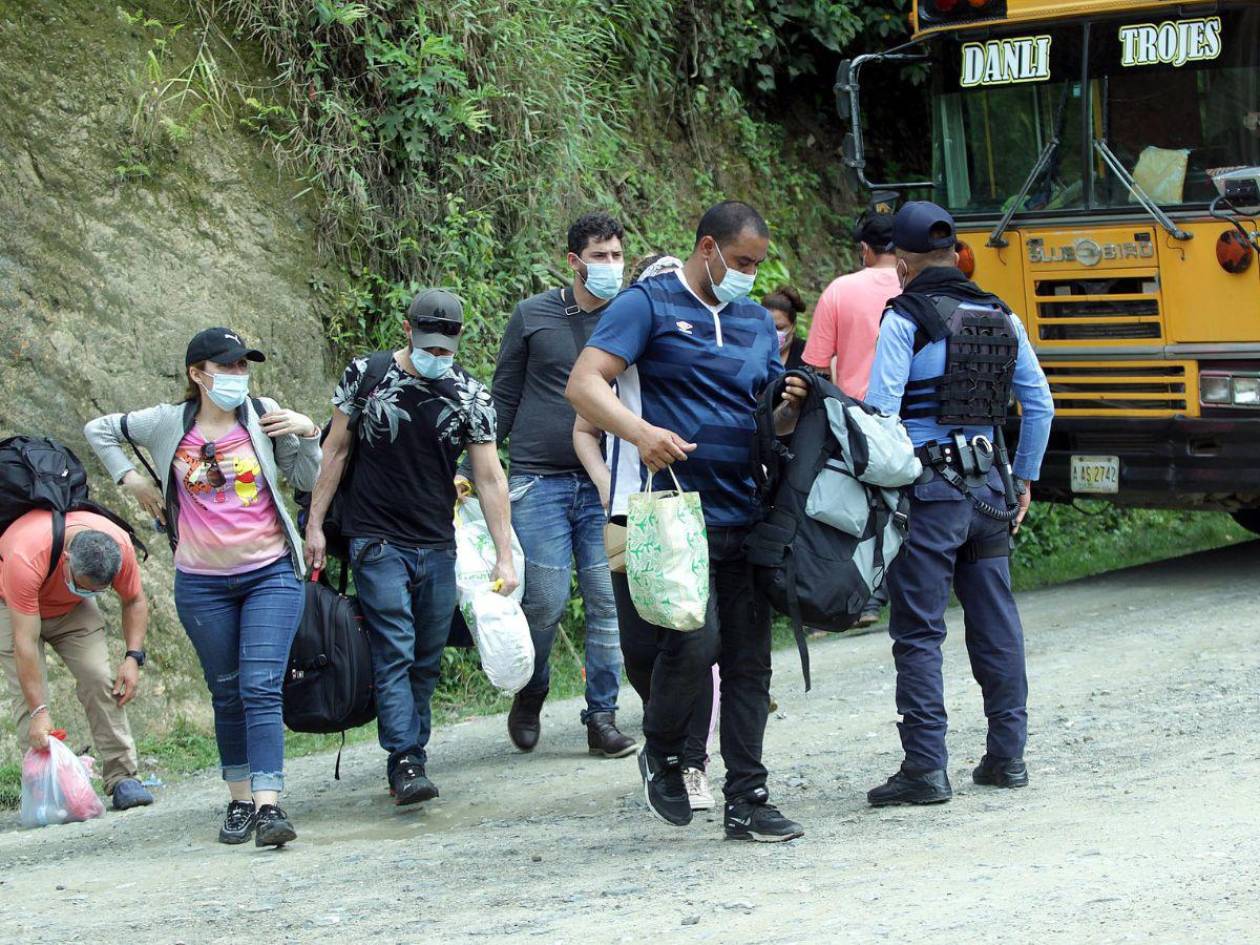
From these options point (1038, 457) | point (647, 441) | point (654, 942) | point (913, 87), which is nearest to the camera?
point (654, 942)

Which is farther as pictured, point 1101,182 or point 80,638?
point 1101,182

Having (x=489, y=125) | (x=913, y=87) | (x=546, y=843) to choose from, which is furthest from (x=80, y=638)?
(x=913, y=87)

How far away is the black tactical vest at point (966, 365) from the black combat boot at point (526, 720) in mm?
2390

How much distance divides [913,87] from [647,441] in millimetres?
10900

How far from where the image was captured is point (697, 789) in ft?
20.0

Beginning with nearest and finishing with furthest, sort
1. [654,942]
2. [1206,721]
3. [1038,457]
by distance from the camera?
1. [654,942]
2. [1038,457]
3. [1206,721]

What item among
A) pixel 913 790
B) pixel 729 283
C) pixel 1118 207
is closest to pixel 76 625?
pixel 729 283

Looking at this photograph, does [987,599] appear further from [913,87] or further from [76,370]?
[913,87]

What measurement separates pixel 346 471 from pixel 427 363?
527 millimetres

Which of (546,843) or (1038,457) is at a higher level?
(1038,457)

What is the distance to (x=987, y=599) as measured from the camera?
606 centimetres

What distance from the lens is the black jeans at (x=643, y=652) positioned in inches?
220

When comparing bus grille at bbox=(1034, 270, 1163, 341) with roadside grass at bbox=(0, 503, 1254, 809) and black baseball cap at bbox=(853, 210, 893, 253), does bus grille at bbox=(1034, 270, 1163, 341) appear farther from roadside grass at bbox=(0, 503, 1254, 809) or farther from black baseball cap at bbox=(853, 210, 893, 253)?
black baseball cap at bbox=(853, 210, 893, 253)

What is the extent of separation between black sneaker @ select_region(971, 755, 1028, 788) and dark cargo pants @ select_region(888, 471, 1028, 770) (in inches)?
1.4
